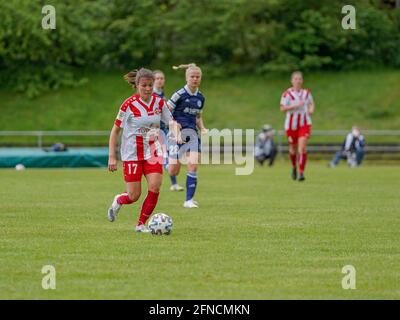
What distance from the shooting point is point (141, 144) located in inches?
456

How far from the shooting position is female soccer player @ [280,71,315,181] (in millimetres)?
21375

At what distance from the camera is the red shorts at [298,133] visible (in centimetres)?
2141

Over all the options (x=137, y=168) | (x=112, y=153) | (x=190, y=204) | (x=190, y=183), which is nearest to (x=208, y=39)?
(x=190, y=183)

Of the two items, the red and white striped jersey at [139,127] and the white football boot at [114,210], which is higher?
the red and white striped jersey at [139,127]

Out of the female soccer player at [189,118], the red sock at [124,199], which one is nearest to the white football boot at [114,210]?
the red sock at [124,199]

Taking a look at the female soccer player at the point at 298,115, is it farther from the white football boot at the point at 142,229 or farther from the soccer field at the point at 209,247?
the white football boot at the point at 142,229

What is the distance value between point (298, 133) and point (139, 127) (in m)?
10.4

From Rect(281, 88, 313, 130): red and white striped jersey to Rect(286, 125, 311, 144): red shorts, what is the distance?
7 cm

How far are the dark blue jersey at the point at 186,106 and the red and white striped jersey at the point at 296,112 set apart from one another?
6034mm

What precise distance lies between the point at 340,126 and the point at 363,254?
30.9 m

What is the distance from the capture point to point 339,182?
2206cm

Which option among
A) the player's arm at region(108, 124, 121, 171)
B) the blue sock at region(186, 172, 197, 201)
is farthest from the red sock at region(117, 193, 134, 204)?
the blue sock at region(186, 172, 197, 201)

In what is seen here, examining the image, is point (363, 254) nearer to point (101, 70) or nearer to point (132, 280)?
point (132, 280)
